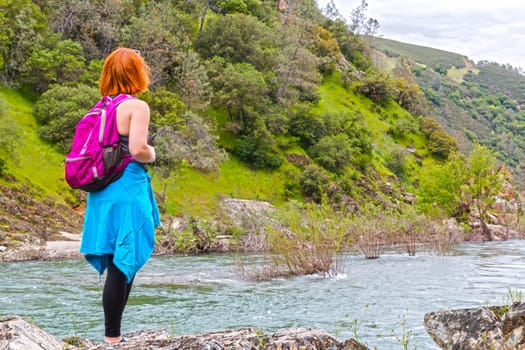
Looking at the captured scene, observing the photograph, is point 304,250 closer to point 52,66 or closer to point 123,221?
point 123,221

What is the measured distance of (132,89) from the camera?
4.98 metres

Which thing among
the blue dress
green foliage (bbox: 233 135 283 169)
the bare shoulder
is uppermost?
the bare shoulder

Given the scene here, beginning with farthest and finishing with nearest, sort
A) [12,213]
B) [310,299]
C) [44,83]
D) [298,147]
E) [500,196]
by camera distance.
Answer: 1. [298,147]
2. [500,196]
3. [44,83]
4. [12,213]
5. [310,299]

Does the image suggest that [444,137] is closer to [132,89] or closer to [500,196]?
[500,196]

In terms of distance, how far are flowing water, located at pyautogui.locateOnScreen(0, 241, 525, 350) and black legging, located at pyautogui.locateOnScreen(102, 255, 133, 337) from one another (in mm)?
3804

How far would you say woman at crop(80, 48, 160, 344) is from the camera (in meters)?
4.67

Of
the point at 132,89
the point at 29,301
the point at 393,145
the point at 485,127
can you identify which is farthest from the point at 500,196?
the point at 485,127

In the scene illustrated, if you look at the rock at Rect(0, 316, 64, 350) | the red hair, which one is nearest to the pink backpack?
the red hair

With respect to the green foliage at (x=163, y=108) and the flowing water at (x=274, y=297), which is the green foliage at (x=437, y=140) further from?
the flowing water at (x=274, y=297)

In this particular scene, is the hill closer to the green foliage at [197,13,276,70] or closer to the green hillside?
the green hillside

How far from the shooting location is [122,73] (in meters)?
4.95

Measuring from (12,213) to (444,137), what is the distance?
207ft

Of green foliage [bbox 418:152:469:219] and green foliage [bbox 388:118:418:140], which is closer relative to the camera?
green foliage [bbox 418:152:469:219]

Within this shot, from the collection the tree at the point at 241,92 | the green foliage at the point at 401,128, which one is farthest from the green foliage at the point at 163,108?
the green foliage at the point at 401,128
